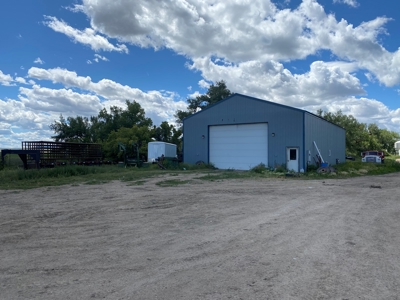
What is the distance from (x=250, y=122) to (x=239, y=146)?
224 cm

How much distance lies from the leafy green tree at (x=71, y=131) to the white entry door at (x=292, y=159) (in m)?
38.7

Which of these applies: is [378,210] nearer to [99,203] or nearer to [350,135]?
[99,203]

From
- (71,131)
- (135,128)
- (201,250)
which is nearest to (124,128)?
(135,128)

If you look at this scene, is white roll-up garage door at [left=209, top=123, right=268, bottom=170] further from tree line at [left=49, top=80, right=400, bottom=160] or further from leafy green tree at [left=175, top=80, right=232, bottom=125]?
leafy green tree at [left=175, top=80, right=232, bottom=125]

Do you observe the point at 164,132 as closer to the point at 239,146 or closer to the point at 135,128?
the point at 135,128

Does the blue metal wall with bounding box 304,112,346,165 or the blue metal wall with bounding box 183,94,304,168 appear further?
the blue metal wall with bounding box 304,112,346,165

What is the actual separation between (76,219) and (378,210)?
836 cm

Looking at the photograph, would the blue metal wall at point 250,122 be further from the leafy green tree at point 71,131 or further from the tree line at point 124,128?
the leafy green tree at point 71,131

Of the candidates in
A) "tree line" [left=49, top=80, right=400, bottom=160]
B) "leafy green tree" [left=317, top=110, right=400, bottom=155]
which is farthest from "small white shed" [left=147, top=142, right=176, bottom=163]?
"leafy green tree" [left=317, top=110, right=400, bottom=155]

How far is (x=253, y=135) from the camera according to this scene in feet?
92.0

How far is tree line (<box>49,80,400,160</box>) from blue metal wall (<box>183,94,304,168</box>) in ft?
35.5

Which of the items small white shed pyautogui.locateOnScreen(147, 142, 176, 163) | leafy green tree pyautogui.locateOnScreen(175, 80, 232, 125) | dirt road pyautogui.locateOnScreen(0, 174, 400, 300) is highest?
leafy green tree pyautogui.locateOnScreen(175, 80, 232, 125)

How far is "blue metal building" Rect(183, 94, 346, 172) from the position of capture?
26.0m

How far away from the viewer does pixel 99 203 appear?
1109cm
